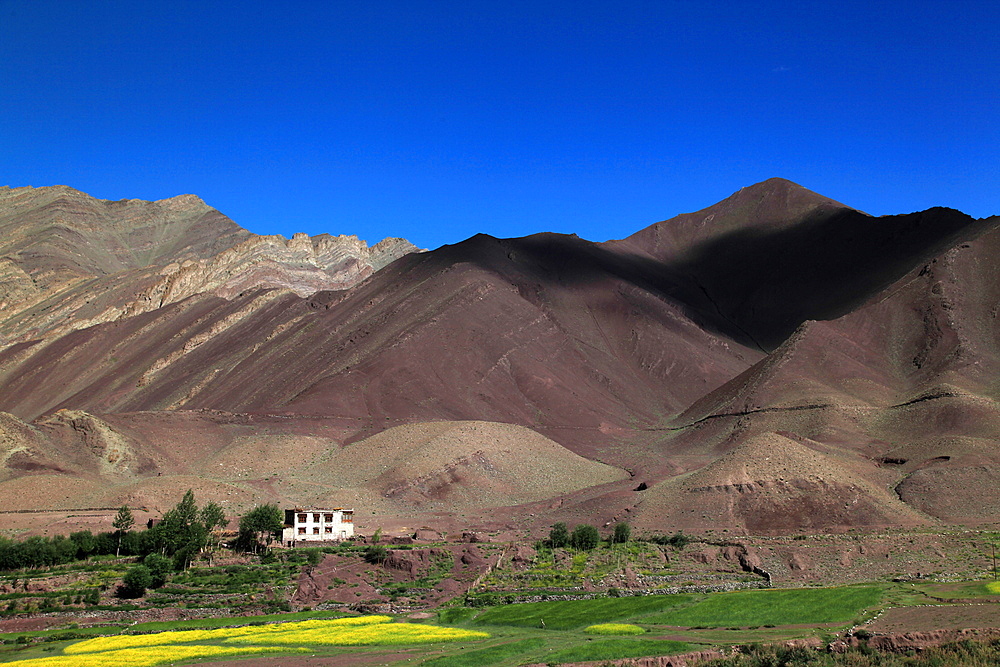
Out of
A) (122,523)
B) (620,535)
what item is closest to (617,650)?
(620,535)

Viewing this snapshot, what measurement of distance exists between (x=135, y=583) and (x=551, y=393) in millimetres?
88348

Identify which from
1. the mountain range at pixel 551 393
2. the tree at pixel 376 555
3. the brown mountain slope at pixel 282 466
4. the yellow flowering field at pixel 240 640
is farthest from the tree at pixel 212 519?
the yellow flowering field at pixel 240 640

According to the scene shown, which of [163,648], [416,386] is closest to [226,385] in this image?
[416,386]

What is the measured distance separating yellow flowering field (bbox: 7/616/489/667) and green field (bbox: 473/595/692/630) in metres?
3.52

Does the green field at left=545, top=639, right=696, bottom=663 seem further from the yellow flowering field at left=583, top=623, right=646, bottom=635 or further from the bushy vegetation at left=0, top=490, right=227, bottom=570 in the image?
the bushy vegetation at left=0, top=490, right=227, bottom=570

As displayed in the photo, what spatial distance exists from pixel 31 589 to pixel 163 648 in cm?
1729

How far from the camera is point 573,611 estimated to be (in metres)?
45.9

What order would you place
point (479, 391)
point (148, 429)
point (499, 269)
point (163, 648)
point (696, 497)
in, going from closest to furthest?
1. point (163, 648)
2. point (696, 497)
3. point (148, 429)
4. point (479, 391)
5. point (499, 269)

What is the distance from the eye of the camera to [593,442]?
123 metres

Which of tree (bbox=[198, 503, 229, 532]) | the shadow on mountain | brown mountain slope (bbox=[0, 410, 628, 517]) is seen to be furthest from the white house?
the shadow on mountain

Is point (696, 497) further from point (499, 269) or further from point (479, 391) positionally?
point (499, 269)

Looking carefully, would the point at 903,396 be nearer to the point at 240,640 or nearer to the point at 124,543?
the point at 124,543

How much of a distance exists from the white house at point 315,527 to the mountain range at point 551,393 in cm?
1013

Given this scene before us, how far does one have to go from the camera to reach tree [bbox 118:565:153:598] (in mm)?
51969
